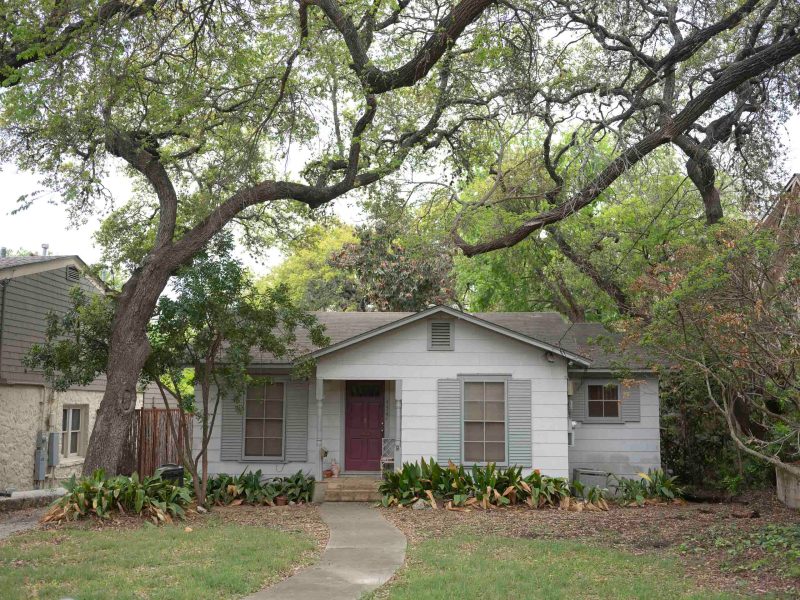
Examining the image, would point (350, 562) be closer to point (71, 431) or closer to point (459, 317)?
point (459, 317)

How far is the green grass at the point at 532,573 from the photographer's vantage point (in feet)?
27.0

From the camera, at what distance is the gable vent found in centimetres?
2058

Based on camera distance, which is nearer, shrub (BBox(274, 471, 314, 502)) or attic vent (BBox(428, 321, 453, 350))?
shrub (BBox(274, 471, 314, 502))

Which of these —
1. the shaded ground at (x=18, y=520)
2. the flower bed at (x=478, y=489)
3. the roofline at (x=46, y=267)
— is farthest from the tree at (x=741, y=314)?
the roofline at (x=46, y=267)

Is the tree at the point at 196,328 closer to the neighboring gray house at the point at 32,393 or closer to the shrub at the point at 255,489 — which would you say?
the shrub at the point at 255,489

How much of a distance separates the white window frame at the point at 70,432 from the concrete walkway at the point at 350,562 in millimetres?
9119

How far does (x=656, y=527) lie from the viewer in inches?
501

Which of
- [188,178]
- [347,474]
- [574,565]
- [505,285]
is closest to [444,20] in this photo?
[574,565]

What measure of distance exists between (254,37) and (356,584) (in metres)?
10.1

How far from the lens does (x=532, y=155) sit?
1717cm

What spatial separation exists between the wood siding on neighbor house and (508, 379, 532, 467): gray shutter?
10000mm

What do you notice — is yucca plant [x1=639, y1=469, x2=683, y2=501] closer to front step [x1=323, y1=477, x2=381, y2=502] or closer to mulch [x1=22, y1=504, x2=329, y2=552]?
front step [x1=323, y1=477, x2=381, y2=502]

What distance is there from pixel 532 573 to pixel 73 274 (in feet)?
52.3

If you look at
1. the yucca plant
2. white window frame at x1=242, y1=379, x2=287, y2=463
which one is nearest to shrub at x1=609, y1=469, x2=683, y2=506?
the yucca plant
